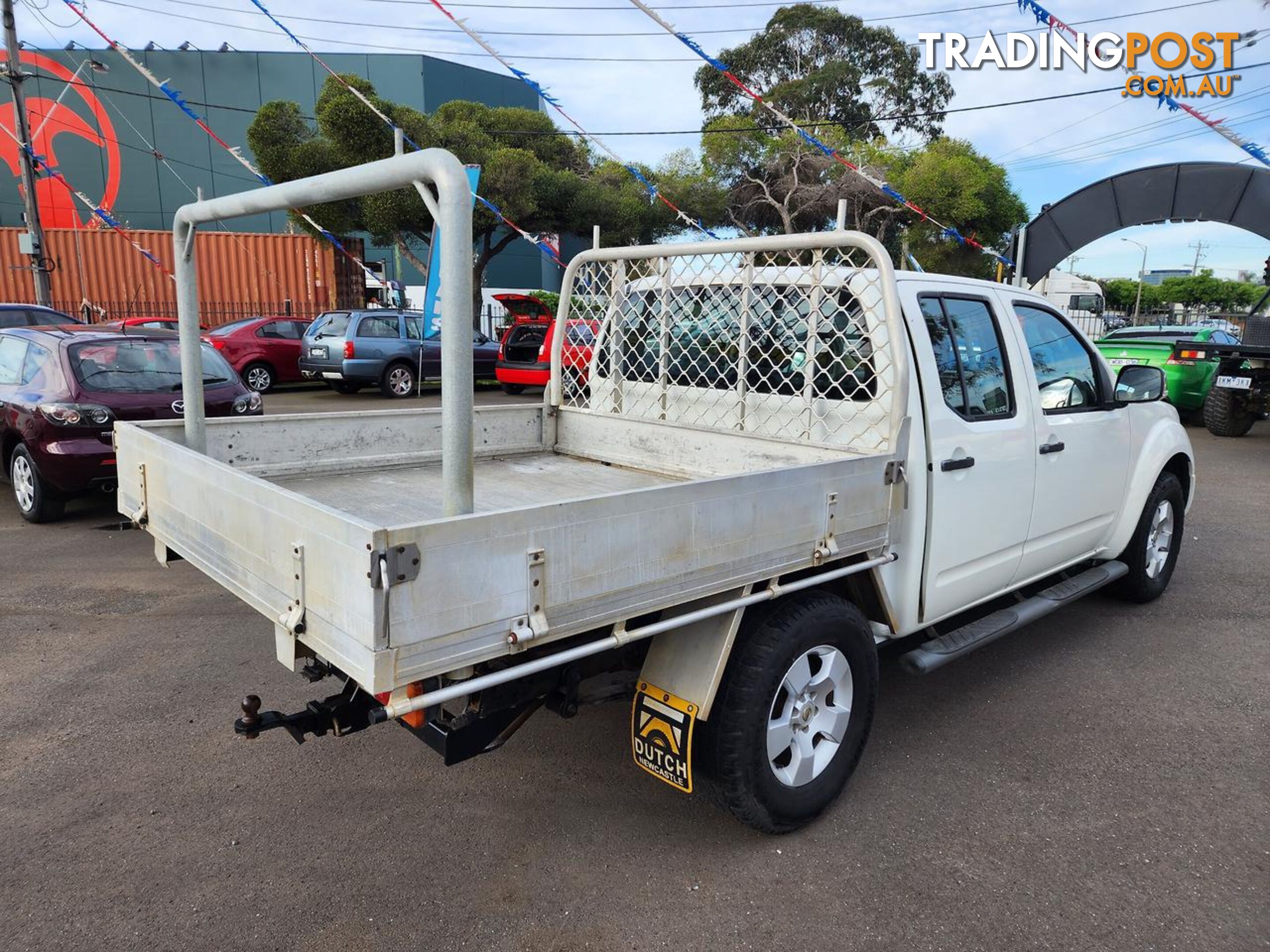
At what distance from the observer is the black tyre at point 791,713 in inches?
109

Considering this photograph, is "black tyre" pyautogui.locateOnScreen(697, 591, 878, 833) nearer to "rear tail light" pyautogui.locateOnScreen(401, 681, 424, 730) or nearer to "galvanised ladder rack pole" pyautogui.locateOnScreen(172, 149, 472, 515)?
"rear tail light" pyautogui.locateOnScreen(401, 681, 424, 730)

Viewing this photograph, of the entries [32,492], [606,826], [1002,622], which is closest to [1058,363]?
[1002,622]

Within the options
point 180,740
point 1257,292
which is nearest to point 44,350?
point 180,740

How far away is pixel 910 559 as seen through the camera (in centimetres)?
335

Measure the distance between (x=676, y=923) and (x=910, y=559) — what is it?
1565mm

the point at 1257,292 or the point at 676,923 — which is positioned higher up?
the point at 1257,292

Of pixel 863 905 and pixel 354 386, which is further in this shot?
pixel 354 386

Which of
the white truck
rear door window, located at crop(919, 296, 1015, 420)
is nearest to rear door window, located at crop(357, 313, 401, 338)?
the white truck

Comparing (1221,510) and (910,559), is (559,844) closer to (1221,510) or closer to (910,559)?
(910,559)

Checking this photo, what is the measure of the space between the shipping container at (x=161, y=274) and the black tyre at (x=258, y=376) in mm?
4776

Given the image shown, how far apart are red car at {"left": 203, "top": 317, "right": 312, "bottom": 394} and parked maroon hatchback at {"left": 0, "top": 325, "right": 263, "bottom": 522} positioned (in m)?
8.90

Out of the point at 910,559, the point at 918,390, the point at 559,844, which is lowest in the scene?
the point at 559,844

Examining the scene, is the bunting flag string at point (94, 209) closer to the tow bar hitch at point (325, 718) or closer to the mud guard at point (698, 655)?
the tow bar hitch at point (325, 718)

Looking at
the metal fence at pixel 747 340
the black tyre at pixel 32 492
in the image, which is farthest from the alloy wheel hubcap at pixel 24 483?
the metal fence at pixel 747 340
